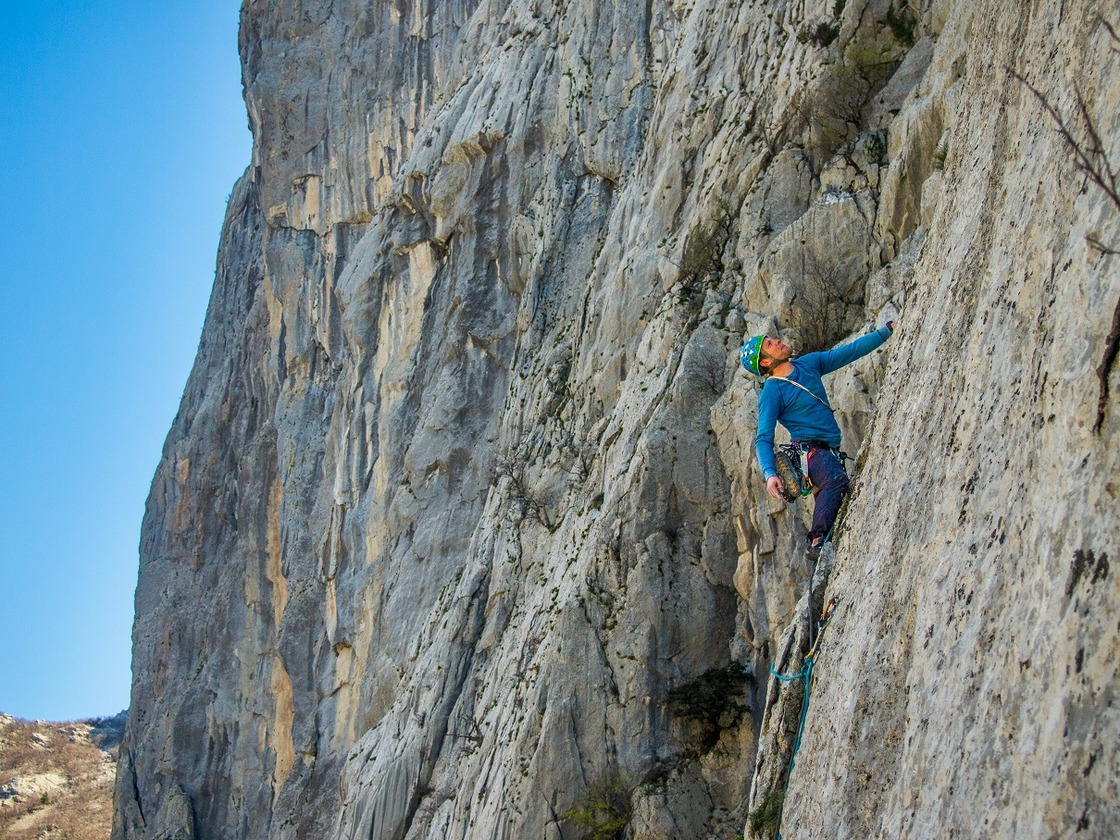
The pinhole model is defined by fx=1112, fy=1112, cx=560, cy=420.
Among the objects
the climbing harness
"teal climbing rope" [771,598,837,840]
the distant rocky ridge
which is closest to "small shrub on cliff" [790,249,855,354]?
the climbing harness

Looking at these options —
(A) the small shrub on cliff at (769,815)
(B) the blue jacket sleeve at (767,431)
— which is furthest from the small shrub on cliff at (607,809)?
(B) the blue jacket sleeve at (767,431)

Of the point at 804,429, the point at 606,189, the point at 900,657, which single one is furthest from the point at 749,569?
the point at 606,189

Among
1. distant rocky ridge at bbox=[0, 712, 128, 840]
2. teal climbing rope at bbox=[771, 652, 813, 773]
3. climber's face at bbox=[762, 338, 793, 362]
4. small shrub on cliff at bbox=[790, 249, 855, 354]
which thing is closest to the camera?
teal climbing rope at bbox=[771, 652, 813, 773]

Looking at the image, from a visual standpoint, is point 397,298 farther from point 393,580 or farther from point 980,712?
point 980,712

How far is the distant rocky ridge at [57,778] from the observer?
5678cm

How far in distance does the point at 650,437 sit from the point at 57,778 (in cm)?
6159

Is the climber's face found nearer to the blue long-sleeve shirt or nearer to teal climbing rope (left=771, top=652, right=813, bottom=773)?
the blue long-sleeve shirt

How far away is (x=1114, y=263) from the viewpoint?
432cm

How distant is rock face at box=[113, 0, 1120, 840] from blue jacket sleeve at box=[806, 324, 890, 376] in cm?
61

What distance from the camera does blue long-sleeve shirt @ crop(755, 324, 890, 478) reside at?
8859 millimetres

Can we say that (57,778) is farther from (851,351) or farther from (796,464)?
(851,351)

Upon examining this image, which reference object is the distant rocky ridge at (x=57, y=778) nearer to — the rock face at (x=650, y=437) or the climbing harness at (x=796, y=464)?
the rock face at (x=650, y=437)

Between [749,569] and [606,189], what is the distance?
551 inches

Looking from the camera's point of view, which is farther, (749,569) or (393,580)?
(393,580)
